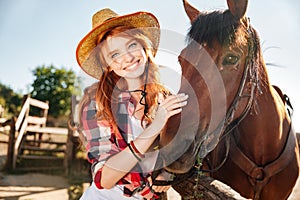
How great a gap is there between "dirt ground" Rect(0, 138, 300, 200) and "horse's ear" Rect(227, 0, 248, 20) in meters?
4.79

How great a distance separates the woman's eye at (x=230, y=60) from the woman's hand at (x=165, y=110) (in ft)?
1.23

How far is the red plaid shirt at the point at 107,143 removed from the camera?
1503 millimetres

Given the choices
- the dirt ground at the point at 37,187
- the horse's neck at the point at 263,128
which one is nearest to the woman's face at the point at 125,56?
the horse's neck at the point at 263,128

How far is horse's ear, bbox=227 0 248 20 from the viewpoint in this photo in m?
1.61

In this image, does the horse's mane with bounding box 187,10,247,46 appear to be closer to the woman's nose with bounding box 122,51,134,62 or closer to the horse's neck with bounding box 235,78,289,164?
the woman's nose with bounding box 122,51,134,62

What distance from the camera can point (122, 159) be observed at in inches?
52.0

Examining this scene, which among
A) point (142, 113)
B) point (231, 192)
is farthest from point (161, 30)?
point (231, 192)

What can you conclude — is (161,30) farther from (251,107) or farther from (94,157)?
(94,157)

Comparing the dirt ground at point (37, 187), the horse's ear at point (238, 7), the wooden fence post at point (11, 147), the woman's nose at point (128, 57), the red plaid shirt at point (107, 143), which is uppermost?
the horse's ear at point (238, 7)

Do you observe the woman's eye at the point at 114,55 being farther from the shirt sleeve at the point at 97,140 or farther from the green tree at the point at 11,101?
the green tree at the point at 11,101

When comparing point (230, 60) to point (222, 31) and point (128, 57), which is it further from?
point (128, 57)

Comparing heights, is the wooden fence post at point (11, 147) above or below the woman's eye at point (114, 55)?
below

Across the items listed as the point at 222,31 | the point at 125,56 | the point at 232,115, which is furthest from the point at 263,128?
the point at 125,56

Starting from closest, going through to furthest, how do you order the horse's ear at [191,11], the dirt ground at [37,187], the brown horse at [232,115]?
the brown horse at [232,115] → the horse's ear at [191,11] → the dirt ground at [37,187]
